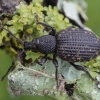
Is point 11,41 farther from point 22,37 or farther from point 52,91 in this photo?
point 52,91

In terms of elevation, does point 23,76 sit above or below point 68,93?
above

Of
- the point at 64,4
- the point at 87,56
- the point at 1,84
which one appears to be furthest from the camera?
the point at 1,84

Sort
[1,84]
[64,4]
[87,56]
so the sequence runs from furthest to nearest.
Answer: [1,84]
[64,4]
[87,56]

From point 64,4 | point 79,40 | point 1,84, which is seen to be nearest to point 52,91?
point 79,40

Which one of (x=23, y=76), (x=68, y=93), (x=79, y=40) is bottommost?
(x=68, y=93)
